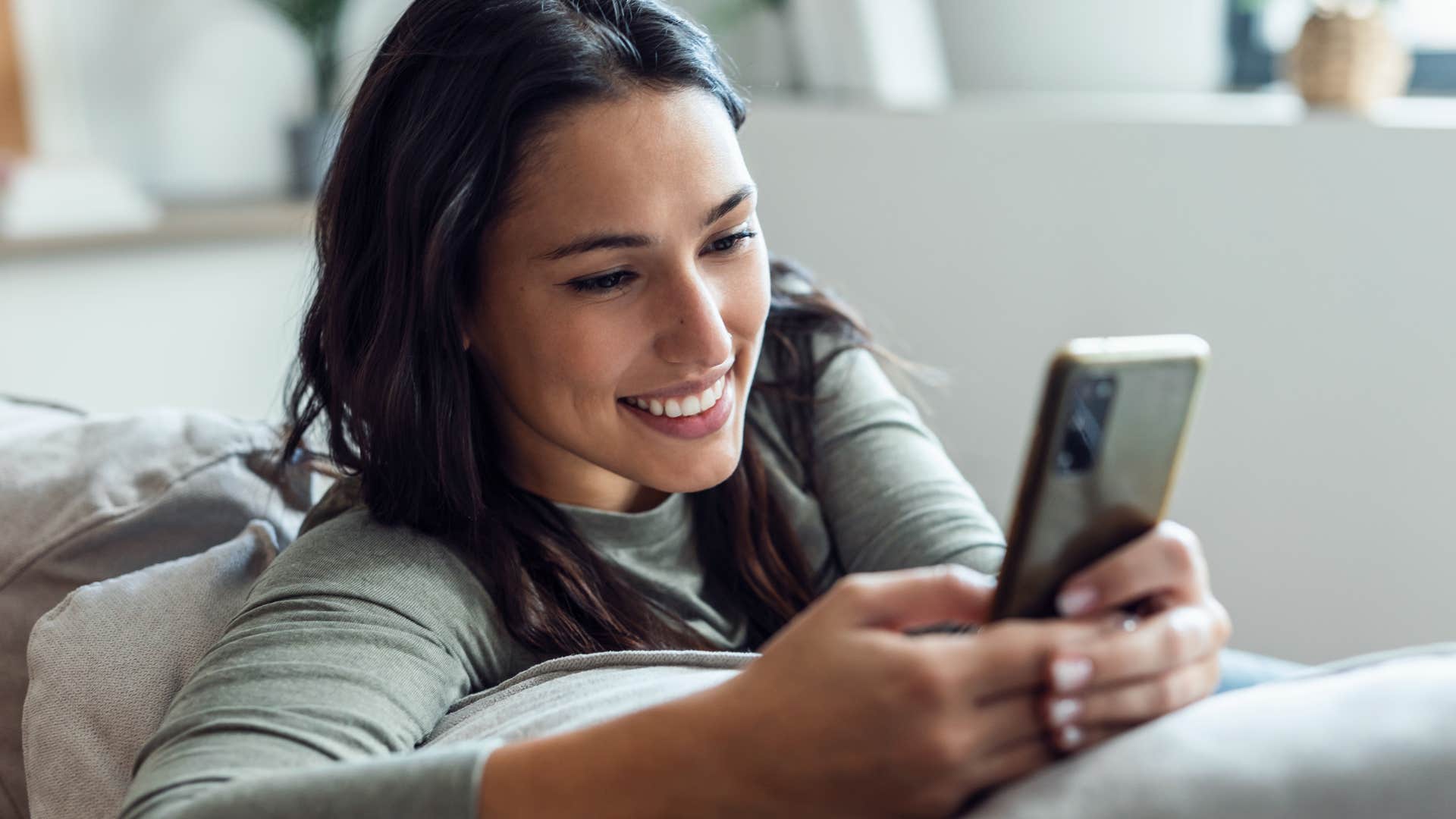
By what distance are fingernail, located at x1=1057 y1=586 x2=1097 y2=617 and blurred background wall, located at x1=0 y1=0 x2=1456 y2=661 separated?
0.91m

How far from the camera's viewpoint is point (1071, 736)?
24.6 inches

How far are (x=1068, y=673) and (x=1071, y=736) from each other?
0.10 ft

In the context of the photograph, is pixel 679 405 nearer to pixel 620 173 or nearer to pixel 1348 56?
pixel 620 173

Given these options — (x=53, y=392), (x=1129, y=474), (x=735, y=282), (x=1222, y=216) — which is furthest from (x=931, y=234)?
(x=1129, y=474)

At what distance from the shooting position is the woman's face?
1.05m

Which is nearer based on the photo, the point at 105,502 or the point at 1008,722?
the point at 1008,722

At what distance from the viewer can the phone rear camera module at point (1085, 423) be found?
618 millimetres

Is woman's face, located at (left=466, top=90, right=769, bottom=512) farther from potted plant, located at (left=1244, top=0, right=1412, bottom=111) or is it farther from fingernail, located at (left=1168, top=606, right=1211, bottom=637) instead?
potted plant, located at (left=1244, top=0, right=1412, bottom=111)

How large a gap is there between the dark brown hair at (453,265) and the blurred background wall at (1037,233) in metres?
0.58

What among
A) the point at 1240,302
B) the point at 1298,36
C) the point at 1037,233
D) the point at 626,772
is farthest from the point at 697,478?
the point at 1298,36

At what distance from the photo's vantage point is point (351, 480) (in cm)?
114

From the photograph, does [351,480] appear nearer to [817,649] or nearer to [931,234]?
[817,649]

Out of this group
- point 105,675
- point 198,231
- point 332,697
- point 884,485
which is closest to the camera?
point 332,697

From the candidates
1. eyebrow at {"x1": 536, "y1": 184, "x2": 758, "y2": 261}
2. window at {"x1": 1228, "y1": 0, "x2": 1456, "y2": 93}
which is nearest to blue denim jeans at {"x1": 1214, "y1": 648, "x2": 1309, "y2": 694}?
eyebrow at {"x1": 536, "y1": 184, "x2": 758, "y2": 261}
